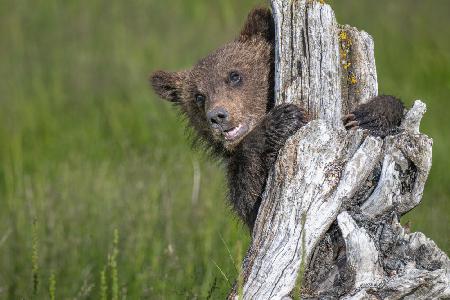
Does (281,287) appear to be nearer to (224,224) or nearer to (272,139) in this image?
(272,139)

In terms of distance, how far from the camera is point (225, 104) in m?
5.61

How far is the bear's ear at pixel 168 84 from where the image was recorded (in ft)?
21.1

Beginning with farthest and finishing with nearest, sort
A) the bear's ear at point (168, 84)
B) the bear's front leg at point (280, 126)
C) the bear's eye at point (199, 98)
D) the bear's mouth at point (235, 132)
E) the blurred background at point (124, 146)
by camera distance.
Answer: the blurred background at point (124, 146)
the bear's ear at point (168, 84)
the bear's eye at point (199, 98)
the bear's mouth at point (235, 132)
the bear's front leg at point (280, 126)

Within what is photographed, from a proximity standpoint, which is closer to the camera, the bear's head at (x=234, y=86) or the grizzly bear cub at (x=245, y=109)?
the grizzly bear cub at (x=245, y=109)

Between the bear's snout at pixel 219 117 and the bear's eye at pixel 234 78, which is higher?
the bear's eye at pixel 234 78

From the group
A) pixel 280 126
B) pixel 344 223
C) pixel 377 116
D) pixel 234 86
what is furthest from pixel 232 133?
pixel 344 223

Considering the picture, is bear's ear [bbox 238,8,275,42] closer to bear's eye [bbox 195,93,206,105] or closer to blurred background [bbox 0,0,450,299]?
bear's eye [bbox 195,93,206,105]

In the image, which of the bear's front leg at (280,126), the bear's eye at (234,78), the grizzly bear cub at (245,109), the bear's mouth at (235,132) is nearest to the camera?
the bear's front leg at (280,126)

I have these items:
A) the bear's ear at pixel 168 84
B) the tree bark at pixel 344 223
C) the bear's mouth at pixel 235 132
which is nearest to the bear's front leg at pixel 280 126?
the tree bark at pixel 344 223

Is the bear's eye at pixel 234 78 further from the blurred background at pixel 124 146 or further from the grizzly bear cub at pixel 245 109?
the blurred background at pixel 124 146

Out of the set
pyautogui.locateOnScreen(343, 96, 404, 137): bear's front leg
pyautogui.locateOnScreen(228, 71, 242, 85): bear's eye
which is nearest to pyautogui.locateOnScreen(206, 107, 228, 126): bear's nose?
pyautogui.locateOnScreen(228, 71, 242, 85): bear's eye

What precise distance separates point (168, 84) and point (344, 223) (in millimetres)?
A: 2525

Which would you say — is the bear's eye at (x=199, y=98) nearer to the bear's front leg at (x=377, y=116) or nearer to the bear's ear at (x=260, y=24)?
the bear's ear at (x=260, y=24)

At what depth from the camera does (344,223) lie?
422 cm
